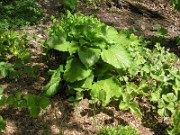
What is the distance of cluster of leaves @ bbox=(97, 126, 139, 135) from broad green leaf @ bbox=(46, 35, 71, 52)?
1.13 metres

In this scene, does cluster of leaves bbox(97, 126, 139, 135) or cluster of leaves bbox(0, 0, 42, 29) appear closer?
cluster of leaves bbox(97, 126, 139, 135)

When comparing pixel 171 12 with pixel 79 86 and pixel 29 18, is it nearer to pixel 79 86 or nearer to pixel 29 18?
pixel 29 18

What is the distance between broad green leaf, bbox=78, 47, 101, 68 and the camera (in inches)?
157

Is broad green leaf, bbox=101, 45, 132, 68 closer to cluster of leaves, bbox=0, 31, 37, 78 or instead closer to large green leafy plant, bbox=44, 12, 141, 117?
large green leafy plant, bbox=44, 12, 141, 117

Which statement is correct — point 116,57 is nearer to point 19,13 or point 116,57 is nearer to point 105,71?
point 105,71

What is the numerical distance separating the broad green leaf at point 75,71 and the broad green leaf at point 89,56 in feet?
0.30

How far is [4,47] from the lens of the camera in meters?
4.79

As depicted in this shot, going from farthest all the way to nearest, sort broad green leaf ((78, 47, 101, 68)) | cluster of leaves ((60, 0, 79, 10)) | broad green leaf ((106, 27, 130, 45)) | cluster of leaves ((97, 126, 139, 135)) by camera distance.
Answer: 1. cluster of leaves ((60, 0, 79, 10))
2. broad green leaf ((106, 27, 130, 45))
3. broad green leaf ((78, 47, 101, 68))
4. cluster of leaves ((97, 126, 139, 135))

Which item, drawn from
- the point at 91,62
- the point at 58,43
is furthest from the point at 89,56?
the point at 58,43

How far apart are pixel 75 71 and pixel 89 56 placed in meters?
0.26

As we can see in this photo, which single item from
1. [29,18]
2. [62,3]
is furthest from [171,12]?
[29,18]

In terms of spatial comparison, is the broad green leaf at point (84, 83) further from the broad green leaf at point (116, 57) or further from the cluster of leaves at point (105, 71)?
the broad green leaf at point (116, 57)

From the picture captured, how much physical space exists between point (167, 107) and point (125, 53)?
2.77 feet

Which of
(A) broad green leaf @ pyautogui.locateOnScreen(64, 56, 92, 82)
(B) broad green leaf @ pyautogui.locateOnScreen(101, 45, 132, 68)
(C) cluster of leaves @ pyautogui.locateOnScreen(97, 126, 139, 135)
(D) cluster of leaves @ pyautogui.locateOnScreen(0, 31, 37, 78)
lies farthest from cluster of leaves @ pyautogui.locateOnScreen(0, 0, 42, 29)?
(C) cluster of leaves @ pyautogui.locateOnScreen(97, 126, 139, 135)
